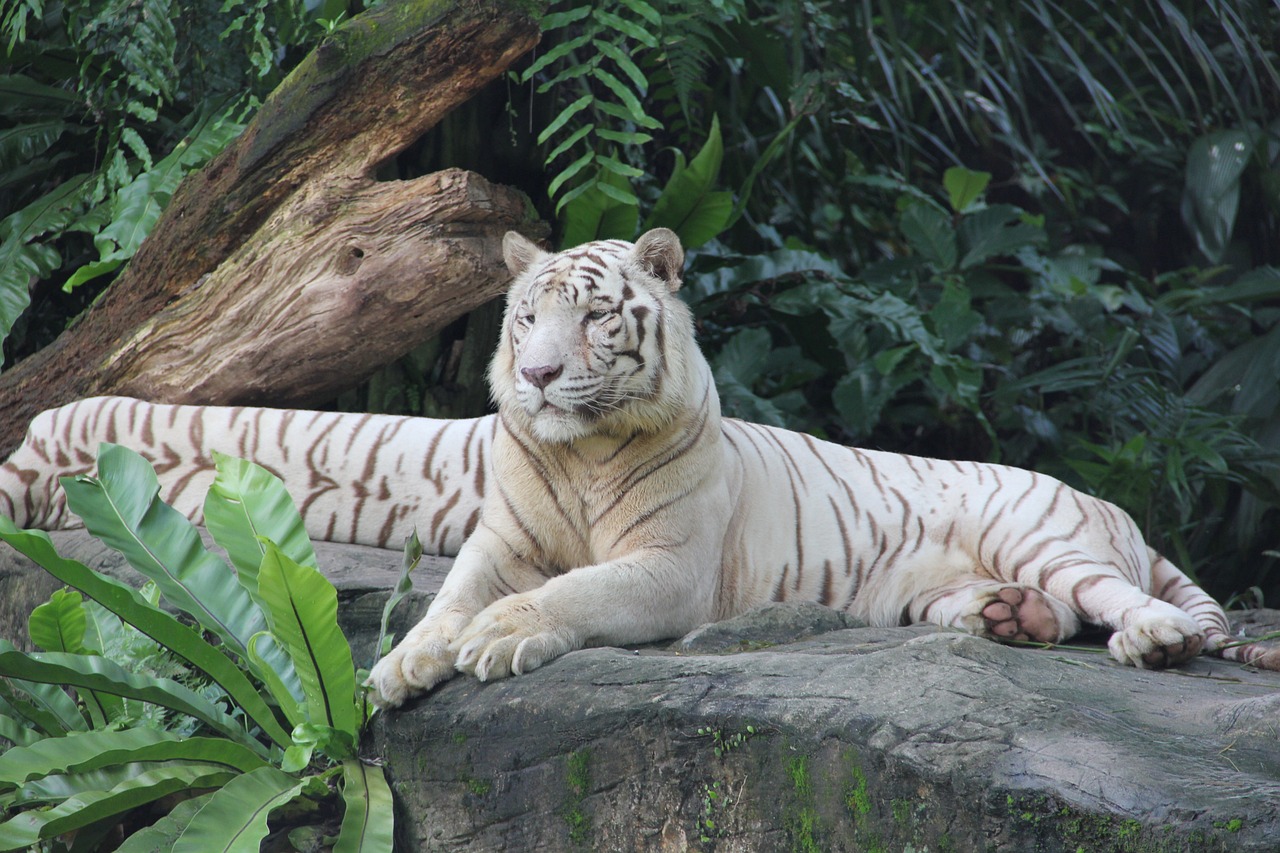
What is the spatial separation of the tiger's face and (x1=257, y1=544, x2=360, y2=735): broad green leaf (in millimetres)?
748

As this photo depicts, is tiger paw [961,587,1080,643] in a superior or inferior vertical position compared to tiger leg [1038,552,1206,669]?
inferior

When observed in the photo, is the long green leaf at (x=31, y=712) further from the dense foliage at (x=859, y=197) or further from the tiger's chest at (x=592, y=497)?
the dense foliage at (x=859, y=197)

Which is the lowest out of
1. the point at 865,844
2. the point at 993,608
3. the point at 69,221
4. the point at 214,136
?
the point at 993,608

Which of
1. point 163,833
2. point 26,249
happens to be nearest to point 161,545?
point 163,833

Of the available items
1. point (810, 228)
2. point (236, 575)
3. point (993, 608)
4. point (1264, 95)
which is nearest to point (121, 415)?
point (236, 575)

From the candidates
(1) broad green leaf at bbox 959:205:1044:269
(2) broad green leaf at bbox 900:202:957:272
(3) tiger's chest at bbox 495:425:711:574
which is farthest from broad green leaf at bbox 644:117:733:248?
(3) tiger's chest at bbox 495:425:711:574

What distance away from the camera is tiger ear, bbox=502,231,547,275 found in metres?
3.29

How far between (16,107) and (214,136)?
1.32m

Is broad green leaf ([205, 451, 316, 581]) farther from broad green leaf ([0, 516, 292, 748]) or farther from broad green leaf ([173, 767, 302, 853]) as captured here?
broad green leaf ([173, 767, 302, 853])

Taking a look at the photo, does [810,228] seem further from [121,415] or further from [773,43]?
[121,415]

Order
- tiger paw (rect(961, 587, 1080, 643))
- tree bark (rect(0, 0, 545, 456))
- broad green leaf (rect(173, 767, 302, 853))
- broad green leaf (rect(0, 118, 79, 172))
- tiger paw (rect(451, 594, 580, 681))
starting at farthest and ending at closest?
broad green leaf (rect(0, 118, 79, 172)) → tree bark (rect(0, 0, 545, 456)) → tiger paw (rect(961, 587, 1080, 643)) → tiger paw (rect(451, 594, 580, 681)) → broad green leaf (rect(173, 767, 302, 853))

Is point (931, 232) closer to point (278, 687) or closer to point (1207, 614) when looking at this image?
point (1207, 614)

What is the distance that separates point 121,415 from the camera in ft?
13.8

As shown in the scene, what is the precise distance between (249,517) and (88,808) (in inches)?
29.3
